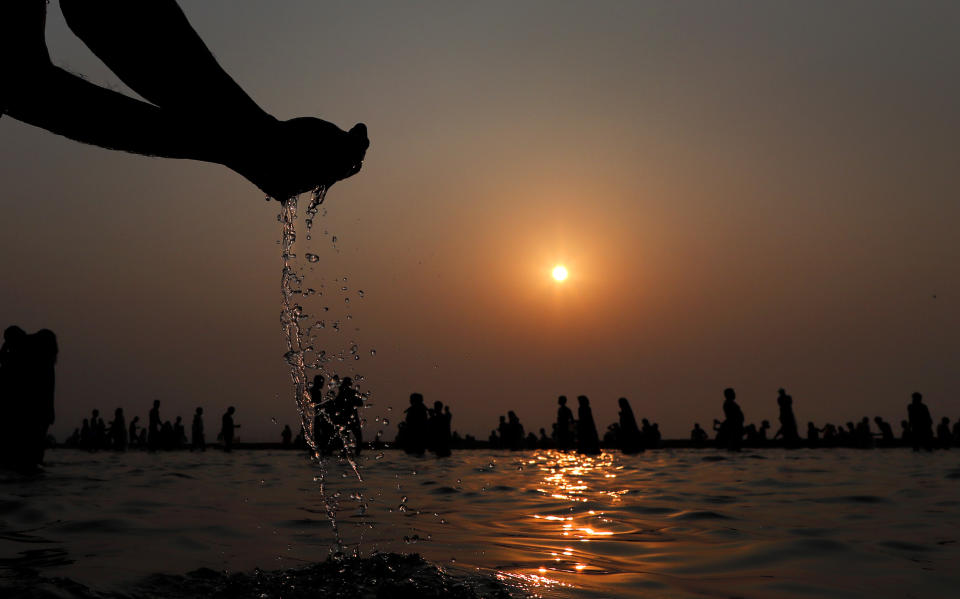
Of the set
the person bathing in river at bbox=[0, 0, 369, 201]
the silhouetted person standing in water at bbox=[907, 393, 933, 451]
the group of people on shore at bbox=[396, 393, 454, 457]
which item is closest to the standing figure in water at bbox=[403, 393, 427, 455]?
the group of people on shore at bbox=[396, 393, 454, 457]

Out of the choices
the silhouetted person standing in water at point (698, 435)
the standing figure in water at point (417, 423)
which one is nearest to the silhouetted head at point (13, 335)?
the standing figure in water at point (417, 423)

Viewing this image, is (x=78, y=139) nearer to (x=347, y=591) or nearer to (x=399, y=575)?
(x=347, y=591)

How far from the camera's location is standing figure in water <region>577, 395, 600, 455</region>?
2305cm

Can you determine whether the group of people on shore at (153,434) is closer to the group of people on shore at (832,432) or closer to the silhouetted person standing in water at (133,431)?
the silhouetted person standing in water at (133,431)

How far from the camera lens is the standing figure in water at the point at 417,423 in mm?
20812

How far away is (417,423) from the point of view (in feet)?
68.5

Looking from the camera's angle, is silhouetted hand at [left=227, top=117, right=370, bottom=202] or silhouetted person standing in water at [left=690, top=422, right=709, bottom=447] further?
silhouetted person standing in water at [left=690, top=422, right=709, bottom=447]

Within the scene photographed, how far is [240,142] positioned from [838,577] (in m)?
3.32

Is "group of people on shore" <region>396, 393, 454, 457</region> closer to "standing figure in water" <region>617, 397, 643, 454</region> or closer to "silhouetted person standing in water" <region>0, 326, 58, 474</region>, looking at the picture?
"standing figure in water" <region>617, 397, 643, 454</region>

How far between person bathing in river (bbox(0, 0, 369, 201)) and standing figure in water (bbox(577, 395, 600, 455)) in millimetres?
21930

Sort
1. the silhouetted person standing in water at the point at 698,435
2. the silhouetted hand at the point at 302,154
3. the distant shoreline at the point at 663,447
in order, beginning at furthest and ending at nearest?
the silhouetted person standing in water at the point at 698,435, the distant shoreline at the point at 663,447, the silhouetted hand at the point at 302,154

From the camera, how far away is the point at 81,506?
19.4ft

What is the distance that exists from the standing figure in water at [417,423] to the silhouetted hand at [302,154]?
760 inches

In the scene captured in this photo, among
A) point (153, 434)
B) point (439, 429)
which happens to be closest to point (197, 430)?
point (153, 434)
